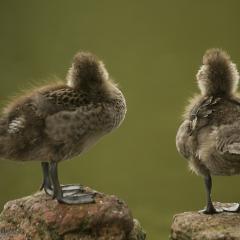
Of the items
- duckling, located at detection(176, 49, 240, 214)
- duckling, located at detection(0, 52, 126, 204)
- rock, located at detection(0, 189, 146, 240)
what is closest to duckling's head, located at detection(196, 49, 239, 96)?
duckling, located at detection(176, 49, 240, 214)

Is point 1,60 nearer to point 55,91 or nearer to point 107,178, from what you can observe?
point 107,178

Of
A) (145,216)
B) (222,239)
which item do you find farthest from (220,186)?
(222,239)

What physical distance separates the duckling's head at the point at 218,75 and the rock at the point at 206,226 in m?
0.35

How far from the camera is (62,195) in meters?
1.92

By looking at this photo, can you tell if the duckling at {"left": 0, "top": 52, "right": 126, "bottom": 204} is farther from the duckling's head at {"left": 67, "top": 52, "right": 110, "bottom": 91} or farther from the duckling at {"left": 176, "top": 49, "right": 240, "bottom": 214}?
the duckling at {"left": 176, "top": 49, "right": 240, "bottom": 214}

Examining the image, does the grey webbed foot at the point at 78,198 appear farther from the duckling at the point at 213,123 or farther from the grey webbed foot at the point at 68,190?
the duckling at the point at 213,123

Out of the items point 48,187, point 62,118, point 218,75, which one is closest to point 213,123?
point 218,75

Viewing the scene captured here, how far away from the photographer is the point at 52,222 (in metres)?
1.84

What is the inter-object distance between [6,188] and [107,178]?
493 mm

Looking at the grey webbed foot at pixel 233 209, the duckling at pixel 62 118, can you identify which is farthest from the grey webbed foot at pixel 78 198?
the grey webbed foot at pixel 233 209

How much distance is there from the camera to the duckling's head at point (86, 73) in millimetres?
1880

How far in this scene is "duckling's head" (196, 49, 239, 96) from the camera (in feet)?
6.37

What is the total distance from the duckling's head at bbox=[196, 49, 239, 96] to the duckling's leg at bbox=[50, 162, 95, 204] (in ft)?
1.52

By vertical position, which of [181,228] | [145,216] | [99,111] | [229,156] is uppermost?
[99,111]
